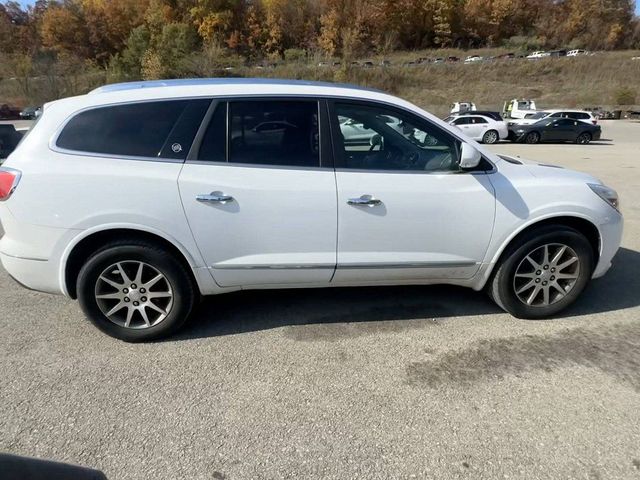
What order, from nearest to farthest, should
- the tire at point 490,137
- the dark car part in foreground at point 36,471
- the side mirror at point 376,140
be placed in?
the dark car part in foreground at point 36,471
the side mirror at point 376,140
the tire at point 490,137

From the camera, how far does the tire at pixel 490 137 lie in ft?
75.0

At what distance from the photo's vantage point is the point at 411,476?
2.11m

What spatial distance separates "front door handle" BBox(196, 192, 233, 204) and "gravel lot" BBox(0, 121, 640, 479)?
1.03 meters

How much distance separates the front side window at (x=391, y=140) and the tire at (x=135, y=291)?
4.95 feet

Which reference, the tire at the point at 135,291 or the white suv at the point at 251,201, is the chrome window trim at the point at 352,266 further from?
the tire at the point at 135,291

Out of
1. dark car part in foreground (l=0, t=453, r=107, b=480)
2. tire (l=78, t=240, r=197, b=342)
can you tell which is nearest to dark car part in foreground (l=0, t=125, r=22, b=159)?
tire (l=78, t=240, r=197, b=342)

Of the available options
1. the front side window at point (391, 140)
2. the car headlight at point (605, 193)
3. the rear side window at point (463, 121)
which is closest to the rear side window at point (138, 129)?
the front side window at point (391, 140)

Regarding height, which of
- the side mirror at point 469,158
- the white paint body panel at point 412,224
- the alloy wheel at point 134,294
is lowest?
the alloy wheel at point 134,294

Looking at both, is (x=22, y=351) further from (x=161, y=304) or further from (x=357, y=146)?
(x=357, y=146)

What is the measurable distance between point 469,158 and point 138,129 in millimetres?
2278

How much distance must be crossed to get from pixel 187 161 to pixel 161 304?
1.03 m

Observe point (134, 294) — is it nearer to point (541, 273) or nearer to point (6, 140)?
point (541, 273)

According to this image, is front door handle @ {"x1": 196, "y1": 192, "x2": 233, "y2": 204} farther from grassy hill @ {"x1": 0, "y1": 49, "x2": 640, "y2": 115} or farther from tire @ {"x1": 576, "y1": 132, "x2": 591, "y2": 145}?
grassy hill @ {"x1": 0, "y1": 49, "x2": 640, "y2": 115}

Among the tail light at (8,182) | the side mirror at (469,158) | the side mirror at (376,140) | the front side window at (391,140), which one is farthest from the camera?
the side mirror at (376,140)
